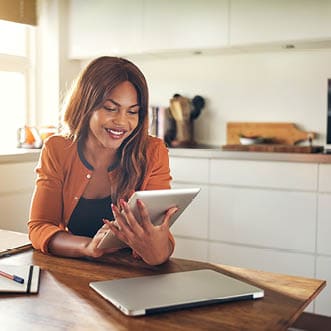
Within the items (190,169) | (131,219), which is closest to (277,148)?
Answer: (190,169)

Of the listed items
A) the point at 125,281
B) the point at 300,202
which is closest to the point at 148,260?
the point at 125,281

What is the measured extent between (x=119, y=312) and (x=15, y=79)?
3139 millimetres

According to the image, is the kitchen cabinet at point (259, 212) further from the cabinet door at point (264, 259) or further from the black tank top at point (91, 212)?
the black tank top at point (91, 212)

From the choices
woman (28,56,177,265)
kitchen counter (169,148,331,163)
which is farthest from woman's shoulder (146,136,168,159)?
kitchen counter (169,148,331,163)

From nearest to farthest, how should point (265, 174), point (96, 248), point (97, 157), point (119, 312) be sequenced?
1. point (119, 312)
2. point (96, 248)
3. point (97, 157)
4. point (265, 174)

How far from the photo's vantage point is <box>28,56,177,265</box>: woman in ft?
5.45

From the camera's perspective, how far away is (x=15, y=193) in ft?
10.9

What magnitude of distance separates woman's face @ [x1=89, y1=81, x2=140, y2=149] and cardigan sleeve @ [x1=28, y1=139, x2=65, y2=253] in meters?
0.18

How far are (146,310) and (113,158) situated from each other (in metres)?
0.77

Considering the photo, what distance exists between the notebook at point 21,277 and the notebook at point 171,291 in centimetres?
13

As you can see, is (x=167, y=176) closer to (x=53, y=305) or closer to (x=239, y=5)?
(x=53, y=305)

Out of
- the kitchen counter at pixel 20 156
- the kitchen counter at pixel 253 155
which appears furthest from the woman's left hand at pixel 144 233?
the kitchen counter at pixel 20 156

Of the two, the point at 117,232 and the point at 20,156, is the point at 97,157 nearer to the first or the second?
the point at 117,232

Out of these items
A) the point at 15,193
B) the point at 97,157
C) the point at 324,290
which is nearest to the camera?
the point at 97,157
